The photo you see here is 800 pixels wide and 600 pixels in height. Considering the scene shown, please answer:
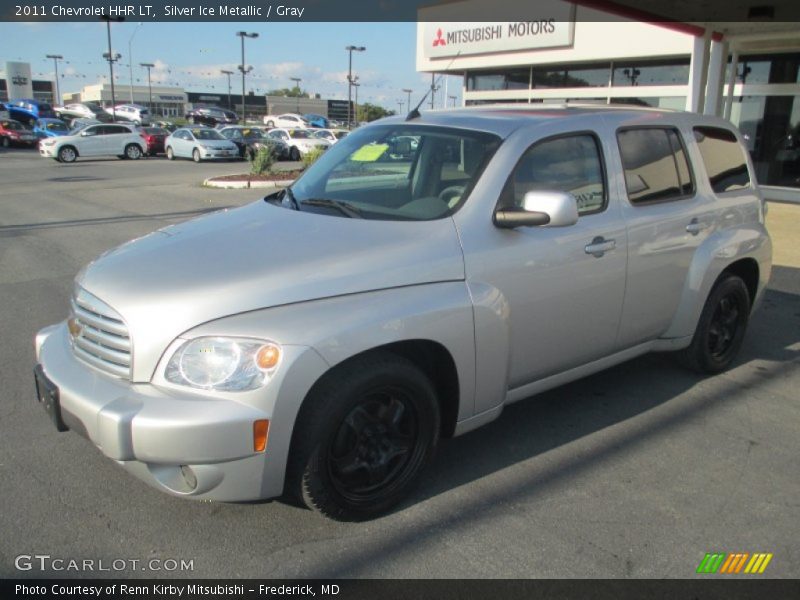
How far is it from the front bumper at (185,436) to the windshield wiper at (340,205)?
1072 mm

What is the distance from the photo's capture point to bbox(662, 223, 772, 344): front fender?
4.48 meters

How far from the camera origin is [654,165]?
4.30m

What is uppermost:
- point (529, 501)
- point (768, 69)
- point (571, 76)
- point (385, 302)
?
point (571, 76)

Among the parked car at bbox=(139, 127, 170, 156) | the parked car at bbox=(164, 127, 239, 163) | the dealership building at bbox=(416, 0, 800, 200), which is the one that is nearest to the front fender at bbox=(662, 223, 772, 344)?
the dealership building at bbox=(416, 0, 800, 200)

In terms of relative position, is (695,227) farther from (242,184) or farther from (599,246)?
(242,184)

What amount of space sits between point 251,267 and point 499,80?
20274 millimetres

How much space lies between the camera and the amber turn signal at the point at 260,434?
262 centimetres

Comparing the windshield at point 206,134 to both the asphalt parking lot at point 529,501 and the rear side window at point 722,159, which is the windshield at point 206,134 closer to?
the asphalt parking lot at point 529,501

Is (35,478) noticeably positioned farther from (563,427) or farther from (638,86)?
(638,86)

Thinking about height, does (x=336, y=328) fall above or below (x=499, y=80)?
below

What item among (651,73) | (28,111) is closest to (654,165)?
(651,73)

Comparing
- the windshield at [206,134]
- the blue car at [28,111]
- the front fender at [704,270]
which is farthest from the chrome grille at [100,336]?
the blue car at [28,111]

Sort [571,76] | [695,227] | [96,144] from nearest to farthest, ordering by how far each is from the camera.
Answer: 1. [695,227]
2. [571,76]
3. [96,144]

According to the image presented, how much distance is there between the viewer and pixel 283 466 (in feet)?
9.00
